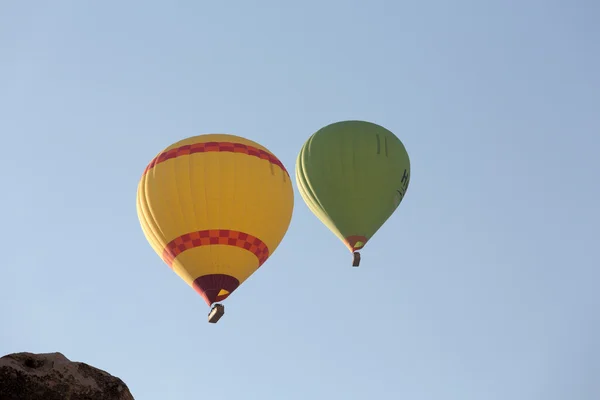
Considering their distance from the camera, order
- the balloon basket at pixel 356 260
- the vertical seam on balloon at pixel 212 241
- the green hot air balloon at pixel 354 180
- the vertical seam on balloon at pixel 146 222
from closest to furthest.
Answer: the vertical seam on balloon at pixel 212 241 < the vertical seam on balloon at pixel 146 222 < the balloon basket at pixel 356 260 < the green hot air balloon at pixel 354 180

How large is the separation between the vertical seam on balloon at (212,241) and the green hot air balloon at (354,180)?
12.6 feet

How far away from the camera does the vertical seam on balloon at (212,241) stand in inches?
871

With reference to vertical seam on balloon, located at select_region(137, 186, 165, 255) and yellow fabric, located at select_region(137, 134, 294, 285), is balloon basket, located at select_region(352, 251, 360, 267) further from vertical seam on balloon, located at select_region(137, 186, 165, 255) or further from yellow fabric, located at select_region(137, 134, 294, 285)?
vertical seam on balloon, located at select_region(137, 186, 165, 255)

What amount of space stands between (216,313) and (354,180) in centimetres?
580

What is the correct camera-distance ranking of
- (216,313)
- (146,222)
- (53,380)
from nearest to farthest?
(53,380) < (216,313) < (146,222)

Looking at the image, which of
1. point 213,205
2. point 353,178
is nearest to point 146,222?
point 213,205

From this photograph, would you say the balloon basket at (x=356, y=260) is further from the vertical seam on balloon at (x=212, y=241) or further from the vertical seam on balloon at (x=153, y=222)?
the vertical seam on balloon at (x=153, y=222)

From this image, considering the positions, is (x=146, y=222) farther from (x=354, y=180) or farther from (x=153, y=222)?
(x=354, y=180)

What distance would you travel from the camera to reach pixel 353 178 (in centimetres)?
2603

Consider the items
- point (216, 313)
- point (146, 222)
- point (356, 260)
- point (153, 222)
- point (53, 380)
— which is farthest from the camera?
point (356, 260)

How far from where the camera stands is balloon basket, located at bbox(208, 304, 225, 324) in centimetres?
2214

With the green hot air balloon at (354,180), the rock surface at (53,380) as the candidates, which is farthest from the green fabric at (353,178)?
the rock surface at (53,380)

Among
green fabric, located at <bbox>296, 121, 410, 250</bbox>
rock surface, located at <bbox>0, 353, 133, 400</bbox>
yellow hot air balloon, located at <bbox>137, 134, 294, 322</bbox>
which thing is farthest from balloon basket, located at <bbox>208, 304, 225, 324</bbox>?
rock surface, located at <bbox>0, 353, 133, 400</bbox>

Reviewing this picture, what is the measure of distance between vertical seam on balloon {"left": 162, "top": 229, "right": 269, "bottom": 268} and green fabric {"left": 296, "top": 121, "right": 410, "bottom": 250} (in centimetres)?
387
